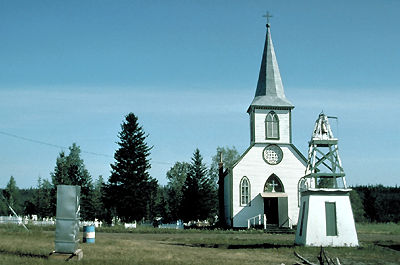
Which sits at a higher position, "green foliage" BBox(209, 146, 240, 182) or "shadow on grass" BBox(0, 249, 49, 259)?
"green foliage" BBox(209, 146, 240, 182)

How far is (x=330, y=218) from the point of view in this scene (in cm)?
2320

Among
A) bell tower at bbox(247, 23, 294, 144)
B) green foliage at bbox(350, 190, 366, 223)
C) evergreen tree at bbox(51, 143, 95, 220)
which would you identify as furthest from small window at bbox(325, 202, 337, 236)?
green foliage at bbox(350, 190, 366, 223)

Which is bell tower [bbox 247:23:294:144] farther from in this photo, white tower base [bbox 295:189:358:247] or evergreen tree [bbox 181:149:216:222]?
white tower base [bbox 295:189:358:247]

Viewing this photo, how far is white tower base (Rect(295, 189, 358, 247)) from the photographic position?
23016 mm

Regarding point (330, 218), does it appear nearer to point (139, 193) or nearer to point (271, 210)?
point (271, 210)

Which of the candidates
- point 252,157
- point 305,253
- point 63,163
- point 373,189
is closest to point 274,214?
point 252,157

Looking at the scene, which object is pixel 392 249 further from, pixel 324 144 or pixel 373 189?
pixel 373 189

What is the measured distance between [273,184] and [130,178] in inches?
706

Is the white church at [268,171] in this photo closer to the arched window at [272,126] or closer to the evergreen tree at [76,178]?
the arched window at [272,126]

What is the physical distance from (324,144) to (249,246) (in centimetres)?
627

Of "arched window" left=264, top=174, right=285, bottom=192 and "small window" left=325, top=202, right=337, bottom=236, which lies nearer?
"small window" left=325, top=202, right=337, bottom=236

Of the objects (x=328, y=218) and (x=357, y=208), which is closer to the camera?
(x=328, y=218)

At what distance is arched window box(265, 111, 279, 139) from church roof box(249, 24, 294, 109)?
1005 millimetres

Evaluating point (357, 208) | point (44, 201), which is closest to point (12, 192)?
point (44, 201)
